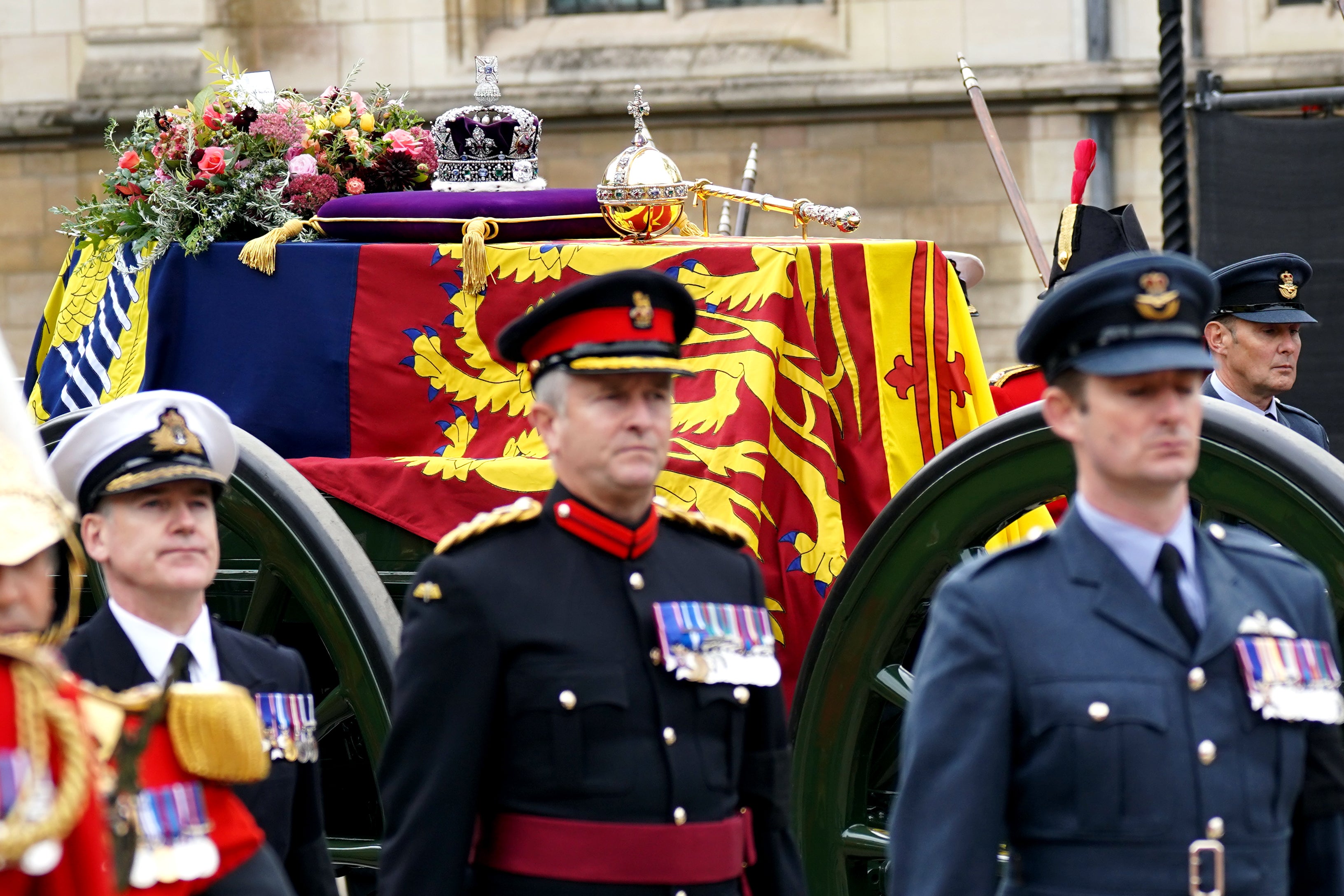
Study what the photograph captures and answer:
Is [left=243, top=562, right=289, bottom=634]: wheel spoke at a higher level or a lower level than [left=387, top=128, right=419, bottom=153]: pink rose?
lower

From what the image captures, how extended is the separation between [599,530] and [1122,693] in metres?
0.78

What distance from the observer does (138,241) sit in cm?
429

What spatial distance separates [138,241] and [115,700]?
8.50 ft

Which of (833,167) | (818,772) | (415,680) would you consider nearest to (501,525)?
(415,680)

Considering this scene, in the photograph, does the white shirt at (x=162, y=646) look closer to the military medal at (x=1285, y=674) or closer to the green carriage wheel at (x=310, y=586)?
the green carriage wheel at (x=310, y=586)

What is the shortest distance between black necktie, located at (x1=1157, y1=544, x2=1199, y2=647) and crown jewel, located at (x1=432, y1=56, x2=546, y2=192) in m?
2.43

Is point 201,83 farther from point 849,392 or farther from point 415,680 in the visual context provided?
point 415,680

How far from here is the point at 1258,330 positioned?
4746 millimetres

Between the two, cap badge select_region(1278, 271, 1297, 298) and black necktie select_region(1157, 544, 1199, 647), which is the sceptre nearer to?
cap badge select_region(1278, 271, 1297, 298)

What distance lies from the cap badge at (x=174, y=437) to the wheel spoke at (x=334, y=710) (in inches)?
33.3

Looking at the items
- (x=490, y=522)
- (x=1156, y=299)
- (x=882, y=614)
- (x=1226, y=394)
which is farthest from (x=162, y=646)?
(x=1226, y=394)

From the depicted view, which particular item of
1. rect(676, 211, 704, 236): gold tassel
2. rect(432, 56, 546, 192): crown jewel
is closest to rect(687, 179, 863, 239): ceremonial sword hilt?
rect(676, 211, 704, 236): gold tassel

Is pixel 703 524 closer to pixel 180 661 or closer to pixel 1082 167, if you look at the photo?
pixel 180 661

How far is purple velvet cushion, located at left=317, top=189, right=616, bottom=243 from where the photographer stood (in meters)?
4.07
